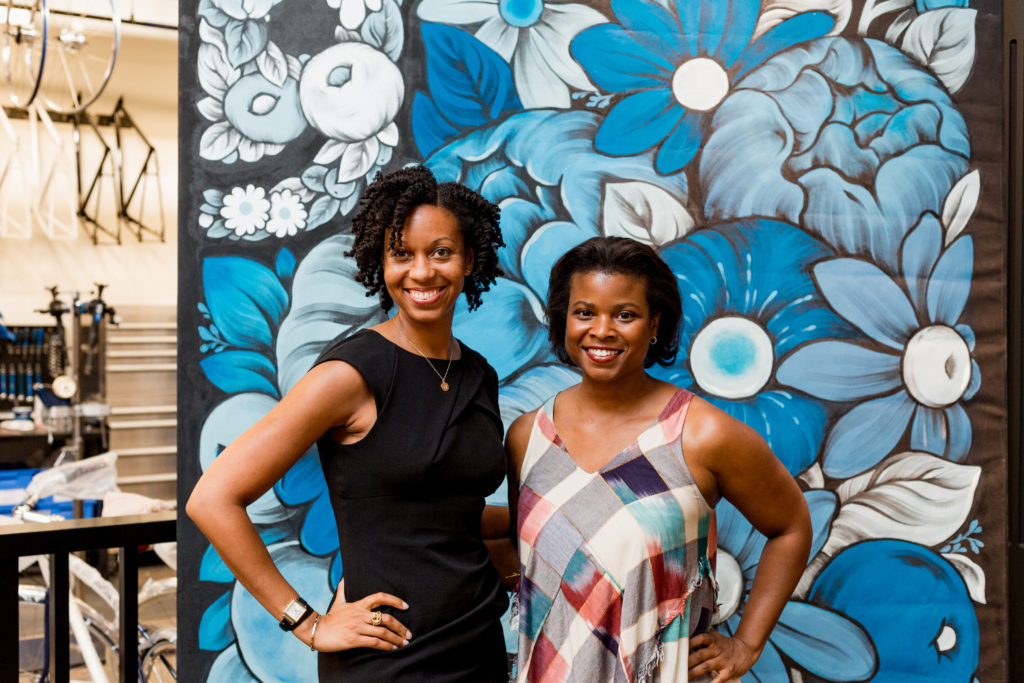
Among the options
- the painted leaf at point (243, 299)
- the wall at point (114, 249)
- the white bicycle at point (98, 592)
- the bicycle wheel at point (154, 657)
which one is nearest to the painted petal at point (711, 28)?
the painted leaf at point (243, 299)

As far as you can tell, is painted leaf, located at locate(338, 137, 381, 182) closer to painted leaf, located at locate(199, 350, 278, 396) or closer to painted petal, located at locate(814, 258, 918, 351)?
painted leaf, located at locate(199, 350, 278, 396)

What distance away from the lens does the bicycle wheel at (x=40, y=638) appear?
11.9 feet

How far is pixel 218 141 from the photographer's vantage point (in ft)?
7.41

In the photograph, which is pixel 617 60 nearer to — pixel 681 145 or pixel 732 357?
pixel 681 145

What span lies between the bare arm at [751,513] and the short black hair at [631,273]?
169 mm

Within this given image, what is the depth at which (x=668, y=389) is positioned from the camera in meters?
1.70

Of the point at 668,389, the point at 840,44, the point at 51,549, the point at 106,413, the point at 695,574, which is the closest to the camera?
the point at 695,574

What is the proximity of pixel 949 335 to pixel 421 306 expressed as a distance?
5.83 ft

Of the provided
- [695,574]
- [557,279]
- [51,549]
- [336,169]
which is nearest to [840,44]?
[557,279]

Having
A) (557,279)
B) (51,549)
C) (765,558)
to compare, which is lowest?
(51,549)

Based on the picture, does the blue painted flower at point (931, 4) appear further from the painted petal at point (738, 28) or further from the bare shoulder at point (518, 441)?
the bare shoulder at point (518, 441)

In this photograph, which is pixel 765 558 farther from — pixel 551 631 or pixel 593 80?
pixel 593 80

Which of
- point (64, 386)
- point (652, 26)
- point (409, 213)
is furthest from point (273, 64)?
point (64, 386)

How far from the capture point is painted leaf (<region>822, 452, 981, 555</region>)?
2482mm
